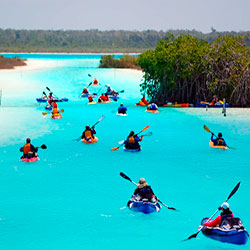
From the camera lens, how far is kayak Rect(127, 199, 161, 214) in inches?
655

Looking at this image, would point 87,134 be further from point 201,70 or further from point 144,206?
point 201,70

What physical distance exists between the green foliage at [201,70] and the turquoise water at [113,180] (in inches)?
131

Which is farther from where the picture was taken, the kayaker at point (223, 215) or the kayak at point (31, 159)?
the kayak at point (31, 159)

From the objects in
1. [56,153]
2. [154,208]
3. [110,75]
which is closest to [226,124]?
[56,153]

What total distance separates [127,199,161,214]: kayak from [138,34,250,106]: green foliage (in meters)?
24.8

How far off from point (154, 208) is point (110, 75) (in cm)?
6414

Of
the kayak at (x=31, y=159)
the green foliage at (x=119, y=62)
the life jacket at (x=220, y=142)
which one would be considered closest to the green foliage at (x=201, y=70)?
the life jacket at (x=220, y=142)

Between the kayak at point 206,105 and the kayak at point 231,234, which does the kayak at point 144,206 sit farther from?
the kayak at point 206,105

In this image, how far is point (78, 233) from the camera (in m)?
15.6

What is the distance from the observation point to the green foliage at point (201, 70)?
135ft

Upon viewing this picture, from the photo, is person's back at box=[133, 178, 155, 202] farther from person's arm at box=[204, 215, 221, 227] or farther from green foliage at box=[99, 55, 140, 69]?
green foliage at box=[99, 55, 140, 69]

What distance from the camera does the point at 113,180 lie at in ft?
69.1

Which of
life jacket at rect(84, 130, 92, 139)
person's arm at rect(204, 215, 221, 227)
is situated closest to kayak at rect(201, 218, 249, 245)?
person's arm at rect(204, 215, 221, 227)

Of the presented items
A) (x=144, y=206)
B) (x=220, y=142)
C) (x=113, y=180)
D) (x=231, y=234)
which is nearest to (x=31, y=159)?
(x=113, y=180)
